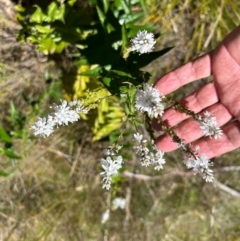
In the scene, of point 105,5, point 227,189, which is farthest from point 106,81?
point 227,189

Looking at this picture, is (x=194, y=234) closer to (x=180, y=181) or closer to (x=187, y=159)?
(x=180, y=181)

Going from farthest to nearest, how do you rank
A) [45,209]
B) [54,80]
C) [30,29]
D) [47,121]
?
1. [45,209]
2. [54,80]
3. [30,29]
4. [47,121]

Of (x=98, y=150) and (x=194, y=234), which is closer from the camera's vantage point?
(x=98, y=150)

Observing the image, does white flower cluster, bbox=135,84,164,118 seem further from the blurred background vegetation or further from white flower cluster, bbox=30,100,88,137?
the blurred background vegetation

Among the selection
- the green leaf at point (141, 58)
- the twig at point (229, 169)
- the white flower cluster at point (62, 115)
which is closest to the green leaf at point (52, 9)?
the green leaf at point (141, 58)

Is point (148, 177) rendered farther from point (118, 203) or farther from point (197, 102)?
point (197, 102)

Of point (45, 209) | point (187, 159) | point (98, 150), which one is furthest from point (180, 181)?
point (187, 159)
